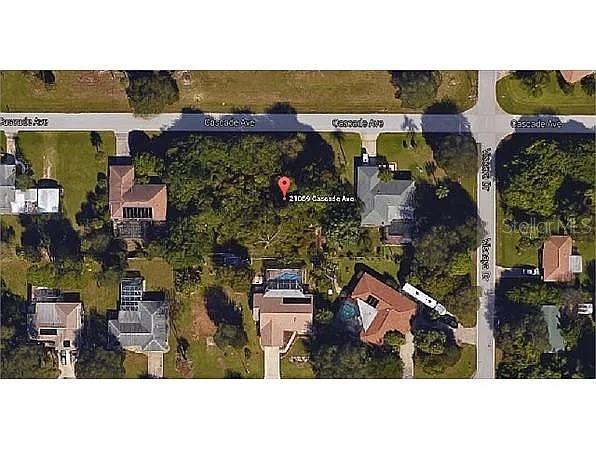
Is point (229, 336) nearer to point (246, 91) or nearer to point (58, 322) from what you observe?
point (58, 322)

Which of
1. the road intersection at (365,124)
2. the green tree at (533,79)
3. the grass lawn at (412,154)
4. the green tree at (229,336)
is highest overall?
the green tree at (533,79)

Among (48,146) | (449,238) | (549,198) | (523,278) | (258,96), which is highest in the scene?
(258,96)

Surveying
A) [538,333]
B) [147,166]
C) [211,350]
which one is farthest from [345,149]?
[538,333]

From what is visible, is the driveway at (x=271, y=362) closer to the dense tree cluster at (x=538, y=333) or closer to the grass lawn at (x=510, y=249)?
the dense tree cluster at (x=538, y=333)

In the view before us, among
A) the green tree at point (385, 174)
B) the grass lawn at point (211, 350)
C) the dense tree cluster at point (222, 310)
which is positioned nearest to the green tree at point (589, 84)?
the green tree at point (385, 174)

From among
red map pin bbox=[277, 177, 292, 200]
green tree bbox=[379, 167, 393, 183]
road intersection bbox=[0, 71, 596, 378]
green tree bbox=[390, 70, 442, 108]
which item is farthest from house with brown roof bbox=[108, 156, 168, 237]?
green tree bbox=[390, 70, 442, 108]

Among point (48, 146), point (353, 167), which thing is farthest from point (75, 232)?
point (353, 167)

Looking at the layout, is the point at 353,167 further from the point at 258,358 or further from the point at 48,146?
the point at 48,146
